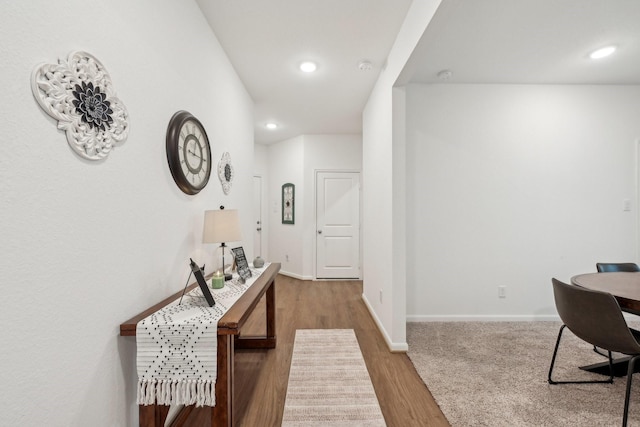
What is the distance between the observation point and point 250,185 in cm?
341

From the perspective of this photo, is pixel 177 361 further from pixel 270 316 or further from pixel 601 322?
pixel 601 322

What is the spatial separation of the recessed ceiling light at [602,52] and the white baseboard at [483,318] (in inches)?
103

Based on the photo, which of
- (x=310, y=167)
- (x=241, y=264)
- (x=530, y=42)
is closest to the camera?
(x=241, y=264)

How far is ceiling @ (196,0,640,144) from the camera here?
1985 mm

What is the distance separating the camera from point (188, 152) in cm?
178

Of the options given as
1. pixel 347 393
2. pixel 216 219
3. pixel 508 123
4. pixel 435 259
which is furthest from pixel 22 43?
pixel 508 123

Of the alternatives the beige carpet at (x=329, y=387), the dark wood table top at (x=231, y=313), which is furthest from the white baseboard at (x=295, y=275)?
the dark wood table top at (x=231, y=313)

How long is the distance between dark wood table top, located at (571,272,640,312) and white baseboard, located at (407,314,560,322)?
118 cm

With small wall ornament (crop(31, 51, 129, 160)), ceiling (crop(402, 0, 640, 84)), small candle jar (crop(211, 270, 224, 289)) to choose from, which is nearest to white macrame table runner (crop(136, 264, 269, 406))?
small candle jar (crop(211, 270, 224, 289))

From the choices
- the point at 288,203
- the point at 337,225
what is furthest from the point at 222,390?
the point at 288,203

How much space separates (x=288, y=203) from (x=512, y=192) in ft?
11.9

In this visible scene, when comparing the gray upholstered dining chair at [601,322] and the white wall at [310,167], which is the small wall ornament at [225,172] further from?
the white wall at [310,167]

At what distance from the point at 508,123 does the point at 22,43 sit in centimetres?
377

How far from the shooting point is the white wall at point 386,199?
221cm
